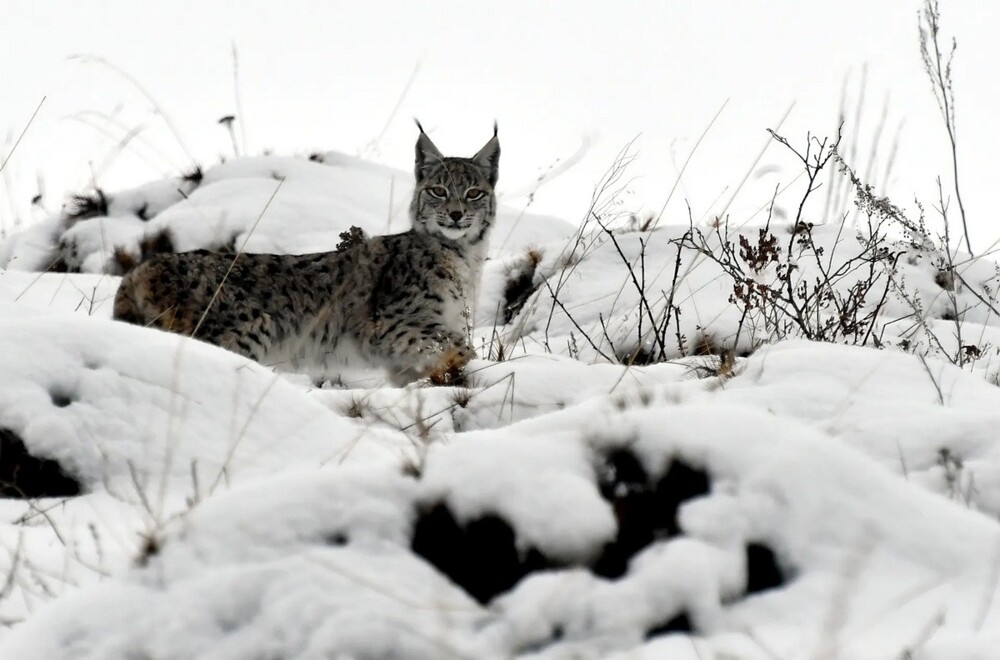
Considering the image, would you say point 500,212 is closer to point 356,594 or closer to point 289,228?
point 289,228

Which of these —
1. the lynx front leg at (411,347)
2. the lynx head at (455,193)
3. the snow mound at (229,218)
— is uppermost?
the lynx head at (455,193)

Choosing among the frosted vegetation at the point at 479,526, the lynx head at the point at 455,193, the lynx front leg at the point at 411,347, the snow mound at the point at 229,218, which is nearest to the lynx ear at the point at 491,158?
the lynx head at the point at 455,193

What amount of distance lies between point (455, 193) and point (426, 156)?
1.43 feet

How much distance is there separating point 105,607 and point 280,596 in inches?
10.5

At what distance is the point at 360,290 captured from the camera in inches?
259

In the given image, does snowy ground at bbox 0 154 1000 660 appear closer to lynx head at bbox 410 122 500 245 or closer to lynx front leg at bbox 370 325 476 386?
lynx front leg at bbox 370 325 476 386

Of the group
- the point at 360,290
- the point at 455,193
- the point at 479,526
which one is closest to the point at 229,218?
the point at 455,193

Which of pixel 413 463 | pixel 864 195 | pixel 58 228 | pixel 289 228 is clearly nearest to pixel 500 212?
pixel 289 228

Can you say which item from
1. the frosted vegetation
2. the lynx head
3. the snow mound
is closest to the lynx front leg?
the lynx head

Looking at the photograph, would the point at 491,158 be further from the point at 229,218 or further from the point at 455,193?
the point at 229,218

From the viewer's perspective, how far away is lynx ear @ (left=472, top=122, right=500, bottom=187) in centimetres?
739

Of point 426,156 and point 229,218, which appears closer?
point 426,156

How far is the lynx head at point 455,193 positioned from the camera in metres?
7.02

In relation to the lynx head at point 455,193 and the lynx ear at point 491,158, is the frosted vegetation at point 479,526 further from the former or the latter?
the lynx ear at point 491,158
